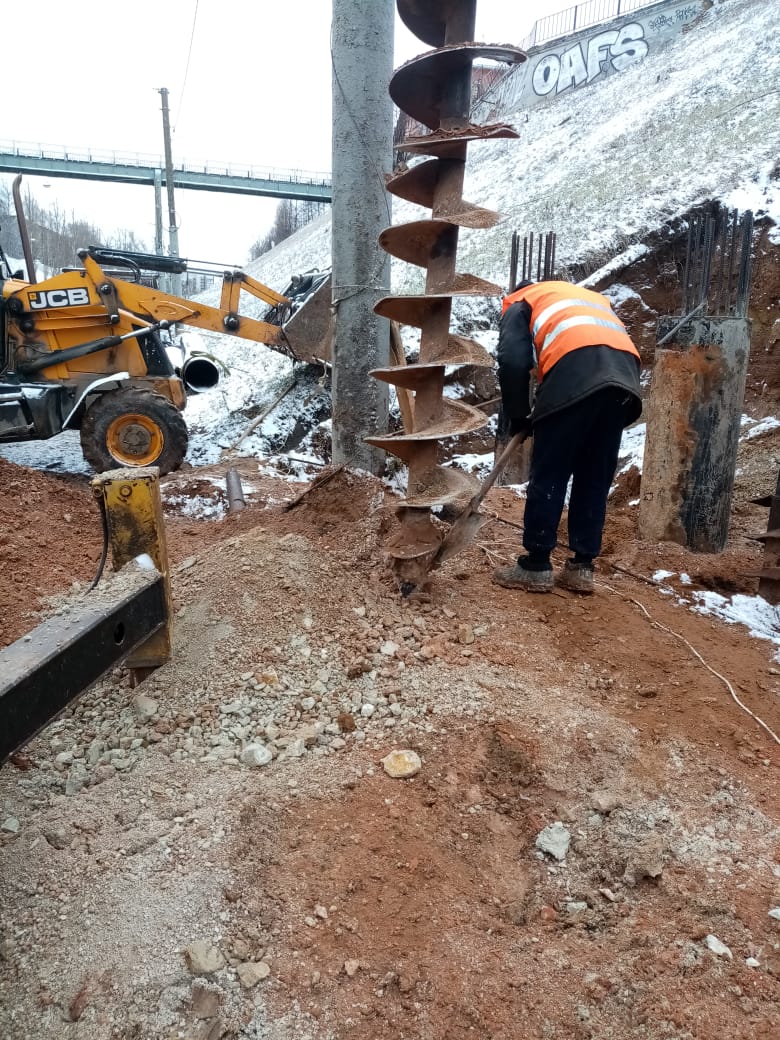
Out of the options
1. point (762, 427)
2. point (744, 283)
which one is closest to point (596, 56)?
point (762, 427)

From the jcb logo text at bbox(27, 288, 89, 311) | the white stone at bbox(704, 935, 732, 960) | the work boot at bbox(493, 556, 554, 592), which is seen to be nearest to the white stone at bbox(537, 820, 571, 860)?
the white stone at bbox(704, 935, 732, 960)

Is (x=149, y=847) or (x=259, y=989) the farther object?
(x=149, y=847)

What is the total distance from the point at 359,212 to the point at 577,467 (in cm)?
204

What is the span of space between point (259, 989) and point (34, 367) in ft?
24.0

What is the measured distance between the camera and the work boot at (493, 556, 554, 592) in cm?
382

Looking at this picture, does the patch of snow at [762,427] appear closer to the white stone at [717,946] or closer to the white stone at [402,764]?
the white stone at [402,764]

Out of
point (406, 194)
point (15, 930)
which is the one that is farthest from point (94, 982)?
point (406, 194)

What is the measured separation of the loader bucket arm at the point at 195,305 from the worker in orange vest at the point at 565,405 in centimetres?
512

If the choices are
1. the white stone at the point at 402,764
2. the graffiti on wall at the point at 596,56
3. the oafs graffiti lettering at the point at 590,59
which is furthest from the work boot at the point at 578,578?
the oafs graffiti lettering at the point at 590,59

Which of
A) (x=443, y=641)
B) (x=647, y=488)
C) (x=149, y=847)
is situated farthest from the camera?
(x=647, y=488)

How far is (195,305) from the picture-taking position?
819 centimetres

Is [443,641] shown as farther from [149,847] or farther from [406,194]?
[406,194]

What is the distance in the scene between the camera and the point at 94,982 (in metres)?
1.81

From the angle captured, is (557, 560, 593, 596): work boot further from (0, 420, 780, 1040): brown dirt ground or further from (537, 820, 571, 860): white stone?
(537, 820, 571, 860): white stone
